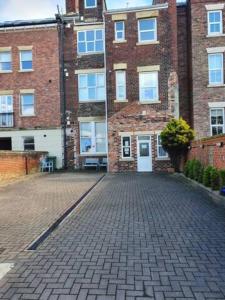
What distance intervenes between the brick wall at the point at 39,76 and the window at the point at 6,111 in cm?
42

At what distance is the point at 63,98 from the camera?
24766 mm

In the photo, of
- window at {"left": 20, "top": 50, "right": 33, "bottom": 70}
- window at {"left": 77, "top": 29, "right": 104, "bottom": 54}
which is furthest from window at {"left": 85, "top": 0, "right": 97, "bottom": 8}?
window at {"left": 20, "top": 50, "right": 33, "bottom": 70}

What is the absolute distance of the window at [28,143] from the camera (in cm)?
2539

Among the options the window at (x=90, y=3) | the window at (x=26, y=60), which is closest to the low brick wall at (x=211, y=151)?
the window at (x=90, y=3)

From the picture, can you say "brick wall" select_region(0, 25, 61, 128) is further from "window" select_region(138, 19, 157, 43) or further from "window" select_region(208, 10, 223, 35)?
"window" select_region(208, 10, 223, 35)

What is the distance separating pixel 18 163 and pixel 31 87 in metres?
8.47

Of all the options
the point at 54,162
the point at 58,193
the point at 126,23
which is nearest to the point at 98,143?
the point at 54,162

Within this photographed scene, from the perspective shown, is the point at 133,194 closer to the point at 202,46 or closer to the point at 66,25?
the point at 202,46

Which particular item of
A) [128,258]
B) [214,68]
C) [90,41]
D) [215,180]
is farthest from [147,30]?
[128,258]

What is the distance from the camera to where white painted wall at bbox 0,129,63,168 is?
2478cm

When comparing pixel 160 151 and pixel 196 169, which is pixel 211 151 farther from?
pixel 160 151

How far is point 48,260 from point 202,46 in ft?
67.9

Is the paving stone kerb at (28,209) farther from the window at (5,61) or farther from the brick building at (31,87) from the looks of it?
the window at (5,61)

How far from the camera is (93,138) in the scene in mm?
24469
